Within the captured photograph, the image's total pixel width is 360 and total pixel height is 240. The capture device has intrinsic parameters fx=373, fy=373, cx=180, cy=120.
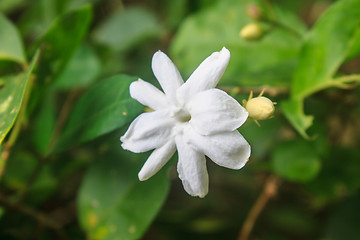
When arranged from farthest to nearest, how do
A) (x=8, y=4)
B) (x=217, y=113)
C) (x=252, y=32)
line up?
(x=8, y=4) < (x=252, y=32) < (x=217, y=113)

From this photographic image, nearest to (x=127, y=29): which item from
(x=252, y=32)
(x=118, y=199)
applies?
(x=252, y=32)

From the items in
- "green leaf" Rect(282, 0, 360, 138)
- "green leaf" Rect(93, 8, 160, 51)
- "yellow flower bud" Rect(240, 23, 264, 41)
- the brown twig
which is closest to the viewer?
"green leaf" Rect(282, 0, 360, 138)

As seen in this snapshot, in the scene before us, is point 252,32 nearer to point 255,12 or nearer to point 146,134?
point 255,12

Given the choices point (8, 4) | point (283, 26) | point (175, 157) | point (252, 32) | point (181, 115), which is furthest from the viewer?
point (8, 4)

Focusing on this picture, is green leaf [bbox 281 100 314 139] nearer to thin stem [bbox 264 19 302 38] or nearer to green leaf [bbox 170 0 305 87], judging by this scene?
green leaf [bbox 170 0 305 87]

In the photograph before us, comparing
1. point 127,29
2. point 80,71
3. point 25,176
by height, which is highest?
point 80,71

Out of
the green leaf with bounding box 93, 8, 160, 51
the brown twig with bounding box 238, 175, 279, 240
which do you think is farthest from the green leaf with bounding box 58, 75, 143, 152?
the green leaf with bounding box 93, 8, 160, 51

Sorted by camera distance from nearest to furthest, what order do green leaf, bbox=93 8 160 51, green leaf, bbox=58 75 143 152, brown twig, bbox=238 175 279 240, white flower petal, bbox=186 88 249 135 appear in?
white flower petal, bbox=186 88 249 135, green leaf, bbox=58 75 143 152, brown twig, bbox=238 175 279 240, green leaf, bbox=93 8 160 51

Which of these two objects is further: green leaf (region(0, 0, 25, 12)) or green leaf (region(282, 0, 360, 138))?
green leaf (region(0, 0, 25, 12))

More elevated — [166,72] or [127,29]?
[166,72]
